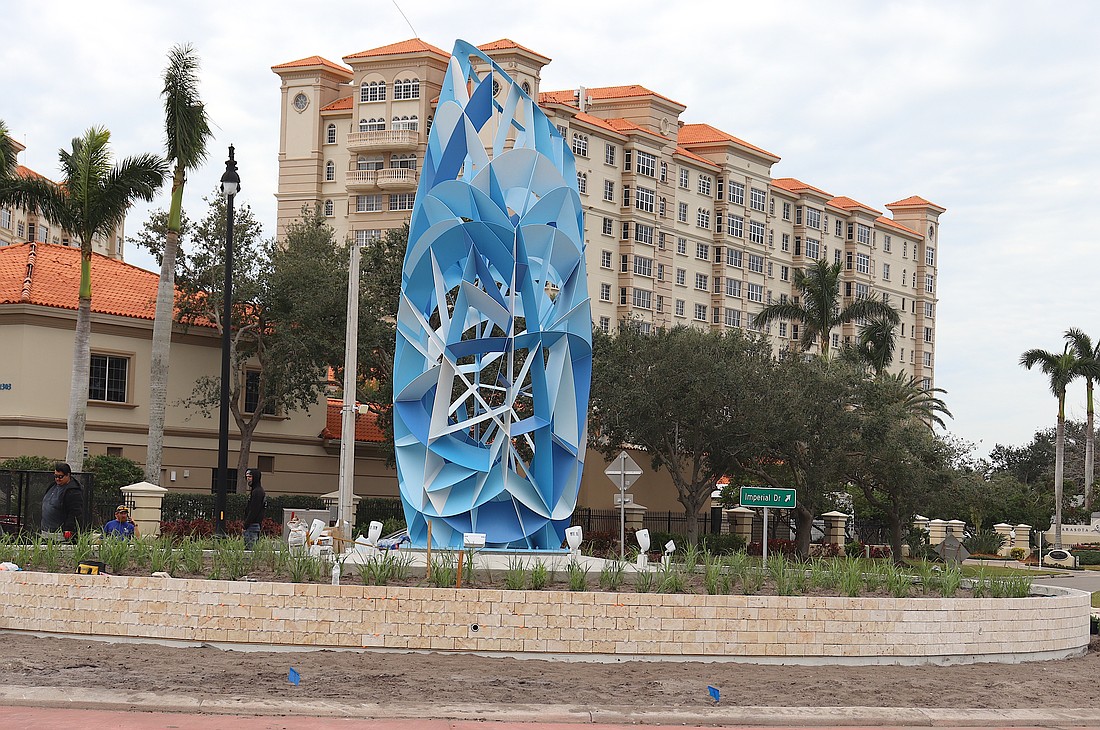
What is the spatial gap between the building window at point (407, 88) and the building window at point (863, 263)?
4493cm

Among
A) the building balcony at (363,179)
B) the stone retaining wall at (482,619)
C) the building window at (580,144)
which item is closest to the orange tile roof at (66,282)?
the stone retaining wall at (482,619)

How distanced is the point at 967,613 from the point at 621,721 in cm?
662

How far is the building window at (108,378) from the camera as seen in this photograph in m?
43.2

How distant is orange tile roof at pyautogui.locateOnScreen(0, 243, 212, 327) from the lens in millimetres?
41656

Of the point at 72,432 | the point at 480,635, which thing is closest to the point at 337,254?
the point at 72,432

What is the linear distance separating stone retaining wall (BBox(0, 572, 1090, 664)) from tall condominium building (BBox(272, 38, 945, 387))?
63.8m

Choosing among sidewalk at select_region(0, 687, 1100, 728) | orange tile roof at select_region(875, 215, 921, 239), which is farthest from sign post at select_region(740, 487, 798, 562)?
orange tile roof at select_region(875, 215, 921, 239)

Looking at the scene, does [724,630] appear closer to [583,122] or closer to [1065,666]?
[1065,666]

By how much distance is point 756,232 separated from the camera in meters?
99.9

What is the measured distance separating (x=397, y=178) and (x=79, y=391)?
147ft

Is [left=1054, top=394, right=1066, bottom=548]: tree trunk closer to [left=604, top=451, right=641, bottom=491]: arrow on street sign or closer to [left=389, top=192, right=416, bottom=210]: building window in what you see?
[left=389, top=192, right=416, bottom=210]: building window

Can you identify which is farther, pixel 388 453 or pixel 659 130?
pixel 659 130

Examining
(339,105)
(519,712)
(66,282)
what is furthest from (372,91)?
(519,712)

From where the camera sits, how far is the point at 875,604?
16.2 m
